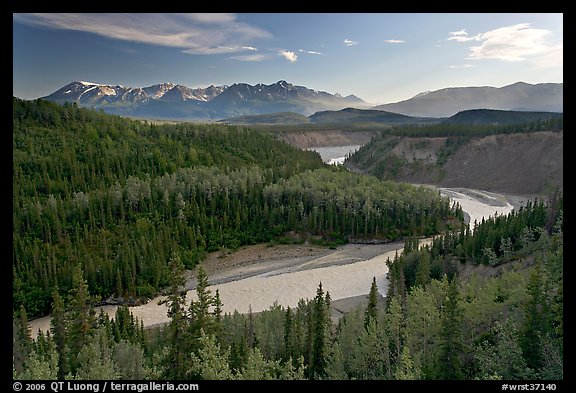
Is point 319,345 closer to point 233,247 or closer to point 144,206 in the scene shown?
point 233,247

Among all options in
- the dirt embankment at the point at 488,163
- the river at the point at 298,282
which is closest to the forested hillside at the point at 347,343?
the river at the point at 298,282

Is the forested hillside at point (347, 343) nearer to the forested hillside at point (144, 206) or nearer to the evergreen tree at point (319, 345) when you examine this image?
the evergreen tree at point (319, 345)

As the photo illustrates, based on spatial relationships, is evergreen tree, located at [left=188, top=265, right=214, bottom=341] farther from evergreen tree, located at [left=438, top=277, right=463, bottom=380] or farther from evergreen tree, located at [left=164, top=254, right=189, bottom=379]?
evergreen tree, located at [left=438, top=277, right=463, bottom=380]
